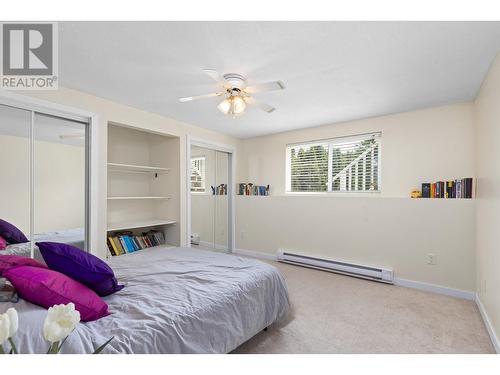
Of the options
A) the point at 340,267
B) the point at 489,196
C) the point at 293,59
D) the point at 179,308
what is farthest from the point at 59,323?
the point at 340,267

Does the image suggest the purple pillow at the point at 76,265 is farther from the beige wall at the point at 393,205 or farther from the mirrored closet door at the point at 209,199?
the mirrored closet door at the point at 209,199

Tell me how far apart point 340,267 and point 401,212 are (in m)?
1.14

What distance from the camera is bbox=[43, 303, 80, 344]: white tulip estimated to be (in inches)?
25.8

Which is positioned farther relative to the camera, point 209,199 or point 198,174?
point 209,199

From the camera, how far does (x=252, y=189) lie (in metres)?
4.86

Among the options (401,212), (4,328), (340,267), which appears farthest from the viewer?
(340,267)

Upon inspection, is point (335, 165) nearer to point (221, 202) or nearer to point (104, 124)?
point (221, 202)

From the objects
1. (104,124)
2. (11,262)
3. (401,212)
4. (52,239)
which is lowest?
(52,239)

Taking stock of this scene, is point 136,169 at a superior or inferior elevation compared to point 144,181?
superior

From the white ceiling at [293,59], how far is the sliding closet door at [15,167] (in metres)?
0.55

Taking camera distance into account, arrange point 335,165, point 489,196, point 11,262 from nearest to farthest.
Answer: point 11,262 < point 489,196 < point 335,165

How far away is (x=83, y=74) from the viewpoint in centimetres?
232

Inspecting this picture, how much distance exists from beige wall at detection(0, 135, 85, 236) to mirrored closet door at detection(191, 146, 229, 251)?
1.78 meters
